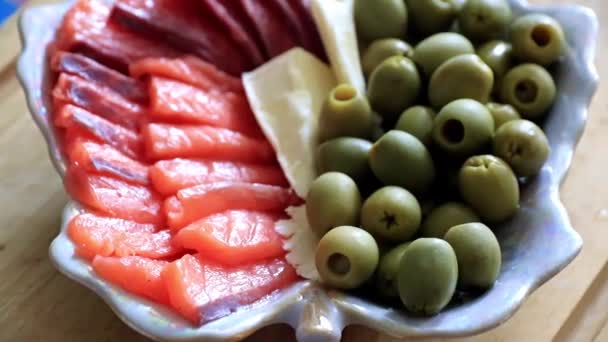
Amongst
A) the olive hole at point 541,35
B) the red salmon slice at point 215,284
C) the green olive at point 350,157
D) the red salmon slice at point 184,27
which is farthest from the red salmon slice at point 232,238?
the olive hole at point 541,35

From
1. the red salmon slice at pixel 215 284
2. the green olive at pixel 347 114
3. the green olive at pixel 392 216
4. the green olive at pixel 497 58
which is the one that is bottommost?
the red salmon slice at pixel 215 284

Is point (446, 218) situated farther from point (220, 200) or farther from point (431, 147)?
point (220, 200)

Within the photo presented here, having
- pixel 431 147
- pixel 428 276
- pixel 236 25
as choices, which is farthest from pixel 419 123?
pixel 236 25

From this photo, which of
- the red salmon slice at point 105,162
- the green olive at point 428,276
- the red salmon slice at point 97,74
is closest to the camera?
the green olive at point 428,276

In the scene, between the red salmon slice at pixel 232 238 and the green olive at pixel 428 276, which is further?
the red salmon slice at pixel 232 238

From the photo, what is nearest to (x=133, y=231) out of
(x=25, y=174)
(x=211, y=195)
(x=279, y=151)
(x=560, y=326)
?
(x=211, y=195)

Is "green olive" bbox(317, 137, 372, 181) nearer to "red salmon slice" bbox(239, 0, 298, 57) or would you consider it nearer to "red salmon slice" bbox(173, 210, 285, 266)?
"red salmon slice" bbox(173, 210, 285, 266)

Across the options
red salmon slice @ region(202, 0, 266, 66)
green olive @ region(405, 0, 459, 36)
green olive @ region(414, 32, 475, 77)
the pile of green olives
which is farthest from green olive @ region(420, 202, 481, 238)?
red salmon slice @ region(202, 0, 266, 66)

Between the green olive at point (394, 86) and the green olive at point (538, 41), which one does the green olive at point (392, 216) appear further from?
the green olive at point (538, 41)
